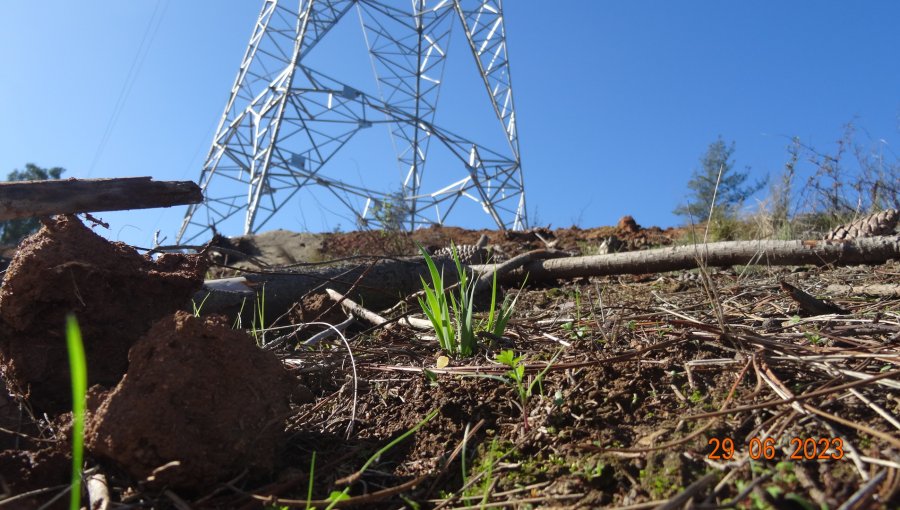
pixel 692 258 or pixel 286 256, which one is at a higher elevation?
pixel 286 256

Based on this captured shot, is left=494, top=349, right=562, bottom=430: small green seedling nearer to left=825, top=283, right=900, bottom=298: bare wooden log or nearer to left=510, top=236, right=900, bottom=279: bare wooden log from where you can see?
left=825, top=283, right=900, bottom=298: bare wooden log

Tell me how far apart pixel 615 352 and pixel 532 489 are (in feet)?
1.86

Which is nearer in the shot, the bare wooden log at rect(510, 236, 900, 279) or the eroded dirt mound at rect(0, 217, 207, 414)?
the eroded dirt mound at rect(0, 217, 207, 414)

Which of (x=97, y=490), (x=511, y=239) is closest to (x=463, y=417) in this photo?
(x=97, y=490)

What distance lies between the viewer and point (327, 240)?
8438 mm

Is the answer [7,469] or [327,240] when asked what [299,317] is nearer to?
[7,469]

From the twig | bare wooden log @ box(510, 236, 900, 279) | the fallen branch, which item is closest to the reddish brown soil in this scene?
bare wooden log @ box(510, 236, 900, 279)

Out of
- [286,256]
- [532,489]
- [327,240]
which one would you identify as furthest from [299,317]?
[327,240]

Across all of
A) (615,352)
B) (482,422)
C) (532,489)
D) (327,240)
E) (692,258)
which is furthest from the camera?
(327,240)

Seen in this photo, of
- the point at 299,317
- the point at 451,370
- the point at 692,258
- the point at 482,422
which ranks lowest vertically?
the point at 482,422

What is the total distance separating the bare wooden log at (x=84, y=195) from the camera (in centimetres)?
181

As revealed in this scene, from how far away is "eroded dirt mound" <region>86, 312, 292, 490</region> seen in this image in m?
1.23

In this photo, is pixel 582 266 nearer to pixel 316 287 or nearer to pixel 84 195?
pixel 316 287
